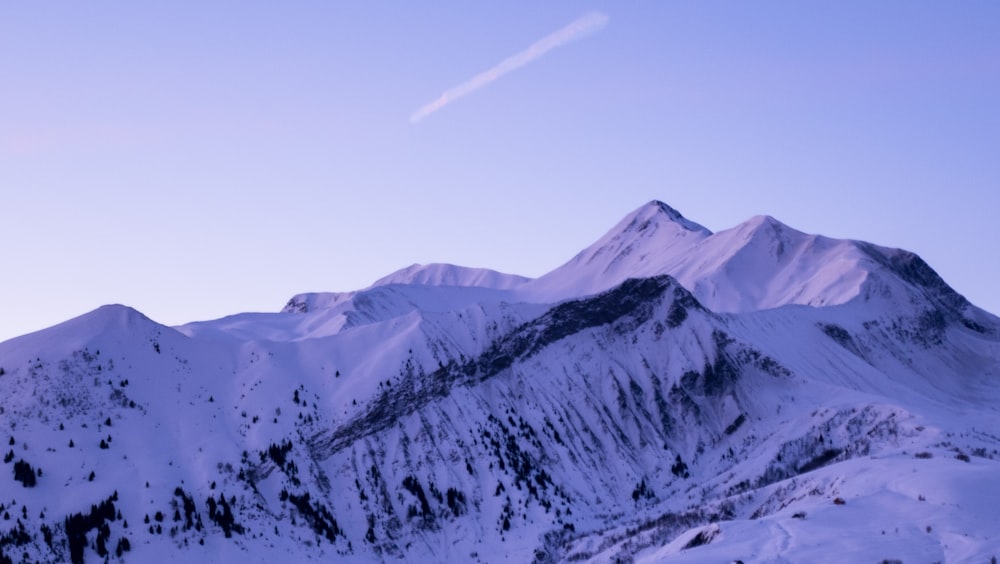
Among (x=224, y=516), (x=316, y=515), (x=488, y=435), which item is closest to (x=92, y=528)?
(x=224, y=516)

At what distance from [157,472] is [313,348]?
35653 millimetres

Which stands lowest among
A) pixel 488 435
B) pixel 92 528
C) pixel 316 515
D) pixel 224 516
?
pixel 316 515

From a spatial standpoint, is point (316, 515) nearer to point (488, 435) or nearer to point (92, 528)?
point (92, 528)

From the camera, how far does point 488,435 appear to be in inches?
5226

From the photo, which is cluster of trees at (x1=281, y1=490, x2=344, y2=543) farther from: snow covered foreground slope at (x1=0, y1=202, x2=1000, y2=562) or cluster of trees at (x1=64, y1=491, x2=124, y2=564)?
cluster of trees at (x1=64, y1=491, x2=124, y2=564)

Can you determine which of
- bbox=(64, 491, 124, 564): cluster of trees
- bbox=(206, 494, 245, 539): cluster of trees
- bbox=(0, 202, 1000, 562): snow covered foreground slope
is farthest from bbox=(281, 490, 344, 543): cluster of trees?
bbox=(64, 491, 124, 564): cluster of trees

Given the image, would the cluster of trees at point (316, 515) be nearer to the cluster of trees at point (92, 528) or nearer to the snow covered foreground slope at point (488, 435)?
the snow covered foreground slope at point (488, 435)

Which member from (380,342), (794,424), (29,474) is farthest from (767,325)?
(29,474)

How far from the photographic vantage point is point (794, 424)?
131500 mm

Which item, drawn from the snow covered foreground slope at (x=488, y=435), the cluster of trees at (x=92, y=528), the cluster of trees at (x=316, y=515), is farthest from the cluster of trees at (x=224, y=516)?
the cluster of trees at (x=92, y=528)

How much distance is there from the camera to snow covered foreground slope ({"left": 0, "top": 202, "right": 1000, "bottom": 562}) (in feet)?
341

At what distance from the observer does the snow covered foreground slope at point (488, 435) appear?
103938 mm

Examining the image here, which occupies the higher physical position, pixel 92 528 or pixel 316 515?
pixel 92 528

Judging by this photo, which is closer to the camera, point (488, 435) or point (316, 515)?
point (316, 515)
